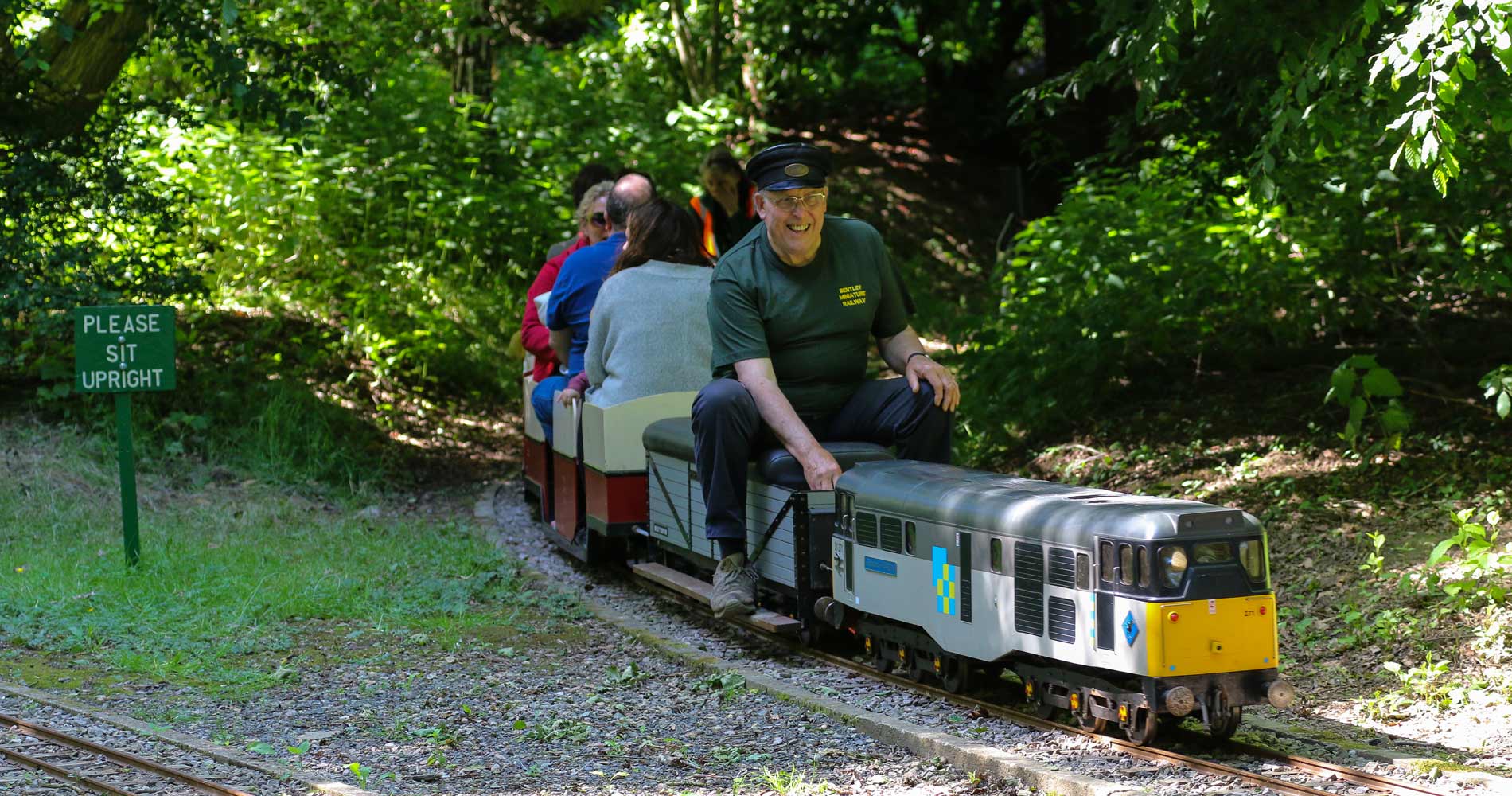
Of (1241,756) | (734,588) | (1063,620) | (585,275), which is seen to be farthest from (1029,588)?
(585,275)

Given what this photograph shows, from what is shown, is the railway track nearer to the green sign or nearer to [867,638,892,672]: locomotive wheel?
[867,638,892,672]: locomotive wheel

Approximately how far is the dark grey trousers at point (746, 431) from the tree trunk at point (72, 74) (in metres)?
6.69

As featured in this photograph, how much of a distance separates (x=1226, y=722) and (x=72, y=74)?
32.3 ft

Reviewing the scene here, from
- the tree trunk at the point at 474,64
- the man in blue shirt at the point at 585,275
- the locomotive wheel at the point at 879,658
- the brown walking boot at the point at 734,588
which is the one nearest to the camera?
the locomotive wheel at the point at 879,658

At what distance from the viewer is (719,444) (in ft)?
21.0

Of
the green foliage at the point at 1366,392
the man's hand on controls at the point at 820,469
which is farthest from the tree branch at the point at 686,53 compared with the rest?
the man's hand on controls at the point at 820,469

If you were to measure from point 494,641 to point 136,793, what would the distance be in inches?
94.1

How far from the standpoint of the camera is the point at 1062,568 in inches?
196

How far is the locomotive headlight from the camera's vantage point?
185 inches

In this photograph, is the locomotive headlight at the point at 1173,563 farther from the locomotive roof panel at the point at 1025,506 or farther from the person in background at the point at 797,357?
the person in background at the point at 797,357

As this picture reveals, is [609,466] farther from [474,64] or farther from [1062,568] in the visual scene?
[474,64]

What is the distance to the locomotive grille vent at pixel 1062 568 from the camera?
493 cm

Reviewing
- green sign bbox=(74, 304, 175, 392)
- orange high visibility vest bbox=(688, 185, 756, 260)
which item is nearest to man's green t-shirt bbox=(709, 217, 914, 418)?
orange high visibility vest bbox=(688, 185, 756, 260)

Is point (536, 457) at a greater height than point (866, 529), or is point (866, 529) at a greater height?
point (866, 529)
